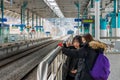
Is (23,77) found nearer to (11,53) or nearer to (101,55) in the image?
(101,55)

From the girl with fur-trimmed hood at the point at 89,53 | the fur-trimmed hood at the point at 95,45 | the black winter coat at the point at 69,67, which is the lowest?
the black winter coat at the point at 69,67

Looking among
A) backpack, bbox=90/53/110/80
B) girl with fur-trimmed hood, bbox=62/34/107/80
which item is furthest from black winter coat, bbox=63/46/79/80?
backpack, bbox=90/53/110/80

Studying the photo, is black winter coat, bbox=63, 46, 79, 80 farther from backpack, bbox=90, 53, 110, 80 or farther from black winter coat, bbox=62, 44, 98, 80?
backpack, bbox=90, 53, 110, 80

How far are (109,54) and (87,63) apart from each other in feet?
16.0

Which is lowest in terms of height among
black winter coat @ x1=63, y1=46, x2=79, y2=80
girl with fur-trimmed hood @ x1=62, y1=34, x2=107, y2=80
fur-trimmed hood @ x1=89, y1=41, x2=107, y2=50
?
black winter coat @ x1=63, y1=46, x2=79, y2=80

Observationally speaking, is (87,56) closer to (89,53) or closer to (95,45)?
(89,53)

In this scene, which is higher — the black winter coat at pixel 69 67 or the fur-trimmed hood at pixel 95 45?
the fur-trimmed hood at pixel 95 45

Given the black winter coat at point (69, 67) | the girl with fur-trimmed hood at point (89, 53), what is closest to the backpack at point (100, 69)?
the girl with fur-trimmed hood at point (89, 53)

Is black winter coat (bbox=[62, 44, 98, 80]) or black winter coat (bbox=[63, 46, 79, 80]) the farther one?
black winter coat (bbox=[63, 46, 79, 80])

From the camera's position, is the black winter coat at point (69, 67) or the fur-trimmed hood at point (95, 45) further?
the black winter coat at point (69, 67)

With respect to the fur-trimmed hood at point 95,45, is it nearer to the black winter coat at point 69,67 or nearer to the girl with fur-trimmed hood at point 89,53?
the girl with fur-trimmed hood at point 89,53

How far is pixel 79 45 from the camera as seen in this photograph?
5594 mm

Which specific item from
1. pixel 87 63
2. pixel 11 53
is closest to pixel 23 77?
pixel 87 63

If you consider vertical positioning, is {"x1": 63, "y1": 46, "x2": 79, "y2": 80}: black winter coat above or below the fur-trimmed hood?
below
